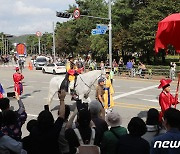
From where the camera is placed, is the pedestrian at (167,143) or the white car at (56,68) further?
the white car at (56,68)

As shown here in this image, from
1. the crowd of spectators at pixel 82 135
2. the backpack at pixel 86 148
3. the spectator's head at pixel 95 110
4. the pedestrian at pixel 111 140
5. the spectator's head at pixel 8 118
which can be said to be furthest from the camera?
the spectator's head at pixel 95 110

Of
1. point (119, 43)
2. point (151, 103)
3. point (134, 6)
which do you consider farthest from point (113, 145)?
point (134, 6)

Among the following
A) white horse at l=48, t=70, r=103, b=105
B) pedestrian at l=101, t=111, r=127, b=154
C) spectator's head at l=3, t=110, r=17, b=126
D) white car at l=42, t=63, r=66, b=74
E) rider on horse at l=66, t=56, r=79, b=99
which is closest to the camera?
pedestrian at l=101, t=111, r=127, b=154

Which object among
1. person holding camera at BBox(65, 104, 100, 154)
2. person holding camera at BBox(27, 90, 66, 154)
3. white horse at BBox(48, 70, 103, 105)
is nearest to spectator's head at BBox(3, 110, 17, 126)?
person holding camera at BBox(27, 90, 66, 154)

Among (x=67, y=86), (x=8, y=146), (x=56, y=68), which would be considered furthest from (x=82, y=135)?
(x=56, y=68)

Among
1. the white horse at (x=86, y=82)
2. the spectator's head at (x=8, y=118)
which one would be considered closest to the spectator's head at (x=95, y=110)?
the spectator's head at (x=8, y=118)

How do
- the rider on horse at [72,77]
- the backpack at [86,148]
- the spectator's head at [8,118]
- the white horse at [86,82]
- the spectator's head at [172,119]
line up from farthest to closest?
the rider on horse at [72,77] < the white horse at [86,82] < the spectator's head at [8,118] < the backpack at [86,148] < the spectator's head at [172,119]

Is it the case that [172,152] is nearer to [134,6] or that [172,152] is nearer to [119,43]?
[119,43]

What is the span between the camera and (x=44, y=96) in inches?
726

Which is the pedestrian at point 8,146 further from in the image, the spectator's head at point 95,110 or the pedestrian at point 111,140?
the spectator's head at point 95,110

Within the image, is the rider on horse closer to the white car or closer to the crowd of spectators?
the crowd of spectators

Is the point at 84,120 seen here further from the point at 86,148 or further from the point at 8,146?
the point at 8,146

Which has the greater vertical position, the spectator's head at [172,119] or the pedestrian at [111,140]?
the spectator's head at [172,119]

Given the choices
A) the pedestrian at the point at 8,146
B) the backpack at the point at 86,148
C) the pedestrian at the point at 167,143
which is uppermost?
the pedestrian at the point at 167,143
